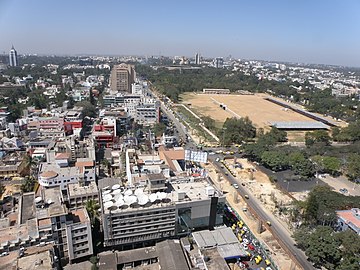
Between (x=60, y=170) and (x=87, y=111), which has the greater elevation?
(x=87, y=111)

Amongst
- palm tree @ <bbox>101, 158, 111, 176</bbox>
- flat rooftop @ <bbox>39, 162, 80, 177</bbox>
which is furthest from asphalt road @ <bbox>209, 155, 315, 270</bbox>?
flat rooftop @ <bbox>39, 162, 80, 177</bbox>

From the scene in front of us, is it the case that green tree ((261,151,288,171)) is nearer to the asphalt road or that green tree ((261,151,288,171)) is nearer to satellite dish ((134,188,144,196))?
the asphalt road

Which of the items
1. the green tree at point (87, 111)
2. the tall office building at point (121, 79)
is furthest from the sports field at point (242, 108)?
the green tree at point (87, 111)

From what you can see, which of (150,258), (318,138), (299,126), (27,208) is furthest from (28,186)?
(299,126)

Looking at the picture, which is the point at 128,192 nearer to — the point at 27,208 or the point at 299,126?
the point at 27,208

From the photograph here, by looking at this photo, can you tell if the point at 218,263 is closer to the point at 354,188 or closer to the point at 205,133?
the point at 354,188

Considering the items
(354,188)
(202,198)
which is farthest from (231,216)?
(354,188)
